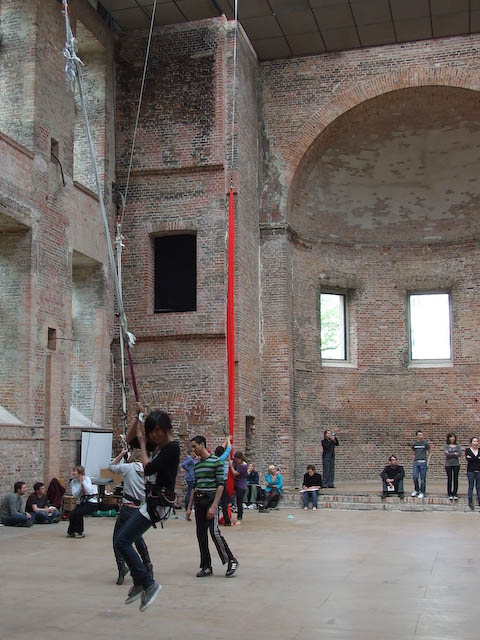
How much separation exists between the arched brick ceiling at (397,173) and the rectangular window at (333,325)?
1661mm

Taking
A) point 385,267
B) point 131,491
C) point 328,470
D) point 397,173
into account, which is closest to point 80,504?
point 131,491

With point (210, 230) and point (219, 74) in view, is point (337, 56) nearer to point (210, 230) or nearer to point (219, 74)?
point (219, 74)

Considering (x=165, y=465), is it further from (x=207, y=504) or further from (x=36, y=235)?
(x=36, y=235)

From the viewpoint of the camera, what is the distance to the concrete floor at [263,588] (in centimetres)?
601

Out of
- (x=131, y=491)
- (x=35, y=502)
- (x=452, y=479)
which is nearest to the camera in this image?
(x=131, y=491)

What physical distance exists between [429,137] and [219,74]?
5779 mm

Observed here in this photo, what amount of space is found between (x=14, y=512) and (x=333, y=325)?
11734 mm

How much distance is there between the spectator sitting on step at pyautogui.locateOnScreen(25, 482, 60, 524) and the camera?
1346cm

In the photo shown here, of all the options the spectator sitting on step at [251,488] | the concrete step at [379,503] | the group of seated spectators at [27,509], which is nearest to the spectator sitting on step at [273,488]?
the spectator sitting on step at [251,488]

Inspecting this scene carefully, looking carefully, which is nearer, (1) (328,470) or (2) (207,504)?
(2) (207,504)

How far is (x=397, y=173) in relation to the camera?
860 inches

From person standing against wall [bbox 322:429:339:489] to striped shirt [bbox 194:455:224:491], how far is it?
1144 centimetres

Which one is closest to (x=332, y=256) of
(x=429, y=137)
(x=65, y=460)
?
(x=429, y=137)

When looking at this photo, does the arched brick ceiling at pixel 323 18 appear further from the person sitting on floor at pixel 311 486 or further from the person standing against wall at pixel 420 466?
the person sitting on floor at pixel 311 486
